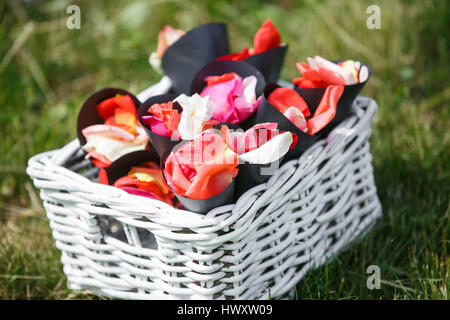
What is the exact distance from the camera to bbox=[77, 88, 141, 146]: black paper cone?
41.0 inches

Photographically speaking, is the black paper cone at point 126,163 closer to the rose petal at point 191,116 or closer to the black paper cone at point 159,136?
the black paper cone at point 159,136

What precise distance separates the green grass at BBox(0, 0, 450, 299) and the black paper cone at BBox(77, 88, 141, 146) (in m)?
0.34

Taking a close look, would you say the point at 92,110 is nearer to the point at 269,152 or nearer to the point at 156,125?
the point at 156,125

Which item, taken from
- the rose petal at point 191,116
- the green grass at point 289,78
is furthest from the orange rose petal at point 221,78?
the green grass at point 289,78

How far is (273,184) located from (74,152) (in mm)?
439

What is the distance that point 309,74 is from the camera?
3.48ft

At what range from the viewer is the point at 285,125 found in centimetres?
92

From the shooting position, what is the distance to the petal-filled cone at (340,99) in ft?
3.34

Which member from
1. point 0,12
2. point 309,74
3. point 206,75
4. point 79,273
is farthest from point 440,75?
point 0,12

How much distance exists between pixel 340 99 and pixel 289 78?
2.71 ft

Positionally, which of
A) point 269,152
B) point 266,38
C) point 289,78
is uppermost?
point 289,78

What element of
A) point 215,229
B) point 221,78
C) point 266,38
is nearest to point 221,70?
point 221,78

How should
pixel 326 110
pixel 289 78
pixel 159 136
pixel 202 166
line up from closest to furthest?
1. pixel 202 166
2. pixel 159 136
3. pixel 326 110
4. pixel 289 78

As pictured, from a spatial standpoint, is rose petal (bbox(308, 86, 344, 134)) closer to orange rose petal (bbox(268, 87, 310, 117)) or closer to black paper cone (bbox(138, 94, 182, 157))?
orange rose petal (bbox(268, 87, 310, 117))
